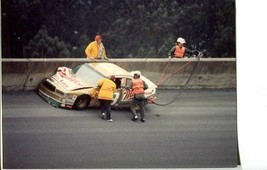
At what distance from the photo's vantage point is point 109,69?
5.09 meters

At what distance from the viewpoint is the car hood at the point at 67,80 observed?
507 cm

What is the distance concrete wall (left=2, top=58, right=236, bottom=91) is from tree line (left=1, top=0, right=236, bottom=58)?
7 centimetres

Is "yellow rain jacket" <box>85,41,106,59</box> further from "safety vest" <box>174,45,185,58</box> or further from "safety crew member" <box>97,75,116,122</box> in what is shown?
"safety vest" <box>174,45,185,58</box>

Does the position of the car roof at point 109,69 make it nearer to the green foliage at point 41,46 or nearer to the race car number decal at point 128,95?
the race car number decal at point 128,95

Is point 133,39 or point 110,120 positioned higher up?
point 133,39

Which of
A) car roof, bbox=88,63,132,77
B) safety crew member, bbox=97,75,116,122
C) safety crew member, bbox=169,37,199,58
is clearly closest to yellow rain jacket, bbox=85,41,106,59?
car roof, bbox=88,63,132,77

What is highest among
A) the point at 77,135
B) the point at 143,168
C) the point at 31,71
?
the point at 31,71

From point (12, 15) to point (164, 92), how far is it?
185 centimetres

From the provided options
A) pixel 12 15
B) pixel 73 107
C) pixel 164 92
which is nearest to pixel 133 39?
pixel 164 92

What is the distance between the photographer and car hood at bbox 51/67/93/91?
5066 mm

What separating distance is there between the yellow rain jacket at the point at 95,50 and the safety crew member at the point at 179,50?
756mm

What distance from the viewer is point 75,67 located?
5.07m

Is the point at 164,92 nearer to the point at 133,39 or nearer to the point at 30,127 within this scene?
the point at 133,39

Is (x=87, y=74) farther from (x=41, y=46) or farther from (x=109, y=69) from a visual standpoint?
(x=41, y=46)
